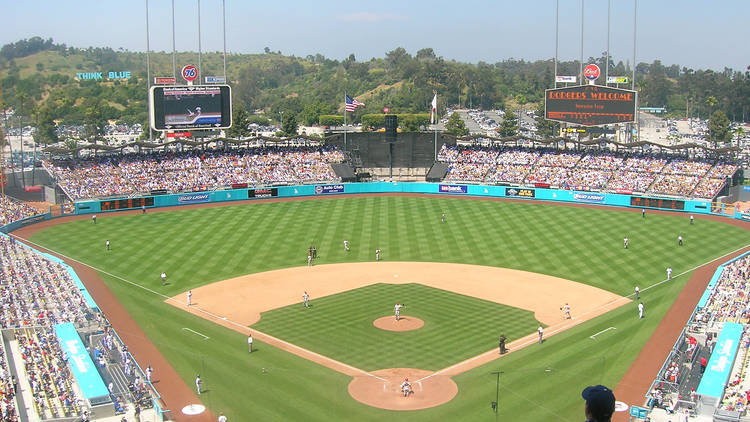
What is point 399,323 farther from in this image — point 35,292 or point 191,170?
point 191,170

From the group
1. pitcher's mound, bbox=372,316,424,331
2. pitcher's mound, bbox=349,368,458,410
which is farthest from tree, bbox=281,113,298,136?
pitcher's mound, bbox=349,368,458,410

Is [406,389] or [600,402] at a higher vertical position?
[600,402]

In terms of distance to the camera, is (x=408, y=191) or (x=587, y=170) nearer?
(x=587, y=170)

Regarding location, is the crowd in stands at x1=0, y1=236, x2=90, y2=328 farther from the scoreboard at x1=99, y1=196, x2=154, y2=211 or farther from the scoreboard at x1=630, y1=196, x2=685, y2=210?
the scoreboard at x1=630, y1=196, x2=685, y2=210

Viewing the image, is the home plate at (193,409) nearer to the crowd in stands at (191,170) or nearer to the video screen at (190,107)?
the crowd in stands at (191,170)

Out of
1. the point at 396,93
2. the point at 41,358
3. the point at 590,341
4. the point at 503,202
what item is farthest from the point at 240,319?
the point at 396,93

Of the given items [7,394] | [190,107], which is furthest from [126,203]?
[7,394]

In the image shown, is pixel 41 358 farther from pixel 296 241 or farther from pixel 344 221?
pixel 344 221
